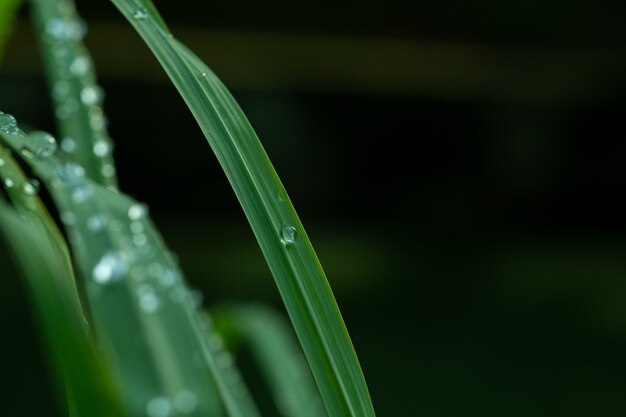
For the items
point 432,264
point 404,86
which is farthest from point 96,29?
point 432,264

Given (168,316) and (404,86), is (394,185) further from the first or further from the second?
(168,316)

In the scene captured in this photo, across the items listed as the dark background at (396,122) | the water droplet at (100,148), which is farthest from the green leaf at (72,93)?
the dark background at (396,122)

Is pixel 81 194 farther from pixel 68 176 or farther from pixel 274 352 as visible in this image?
pixel 274 352

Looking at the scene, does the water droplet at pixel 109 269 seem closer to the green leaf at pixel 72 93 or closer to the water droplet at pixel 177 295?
the water droplet at pixel 177 295

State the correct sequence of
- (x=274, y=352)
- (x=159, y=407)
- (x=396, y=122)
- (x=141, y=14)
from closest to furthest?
(x=159, y=407), (x=141, y=14), (x=274, y=352), (x=396, y=122)

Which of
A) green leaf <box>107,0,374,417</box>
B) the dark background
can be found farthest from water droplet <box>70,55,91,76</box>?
the dark background

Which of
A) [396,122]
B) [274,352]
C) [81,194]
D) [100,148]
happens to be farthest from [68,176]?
[396,122]
